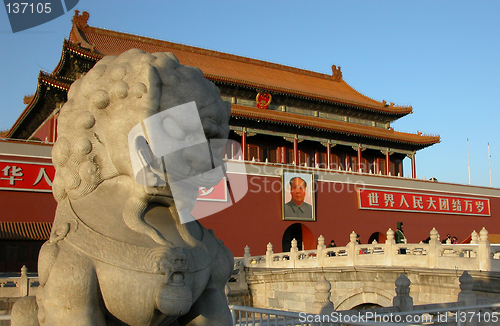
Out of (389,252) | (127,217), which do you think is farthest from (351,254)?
(127,217)

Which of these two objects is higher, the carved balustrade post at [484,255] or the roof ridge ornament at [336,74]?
the roof ridge ornament at [336,74]

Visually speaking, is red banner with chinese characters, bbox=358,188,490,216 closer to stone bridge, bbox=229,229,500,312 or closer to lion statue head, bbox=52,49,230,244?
stone bridge, bbox=229,229,500,312

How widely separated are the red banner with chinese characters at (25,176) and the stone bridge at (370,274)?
5833 mm

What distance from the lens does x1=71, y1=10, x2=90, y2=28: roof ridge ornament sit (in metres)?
19.2

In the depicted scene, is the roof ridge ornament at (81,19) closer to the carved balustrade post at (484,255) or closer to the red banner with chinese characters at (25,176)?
the red banner with chinese characters at (25,176)

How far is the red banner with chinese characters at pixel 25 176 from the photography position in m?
13.2

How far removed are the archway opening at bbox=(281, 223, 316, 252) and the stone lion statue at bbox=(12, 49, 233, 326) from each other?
15.8 metres

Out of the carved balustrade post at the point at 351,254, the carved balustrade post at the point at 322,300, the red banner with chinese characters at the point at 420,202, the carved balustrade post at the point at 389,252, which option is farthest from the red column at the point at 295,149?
the carved balustrade post at the point at 322,300

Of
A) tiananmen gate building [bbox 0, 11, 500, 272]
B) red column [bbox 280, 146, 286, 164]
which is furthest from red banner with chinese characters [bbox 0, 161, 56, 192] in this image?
red column [bbox 280, 146, 286, 164]

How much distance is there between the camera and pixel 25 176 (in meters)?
13.5

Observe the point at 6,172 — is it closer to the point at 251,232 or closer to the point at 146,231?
the point at 251,232

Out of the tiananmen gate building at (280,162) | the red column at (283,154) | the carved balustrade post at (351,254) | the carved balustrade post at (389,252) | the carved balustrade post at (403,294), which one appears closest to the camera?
the carved balustrade post at (403,294)

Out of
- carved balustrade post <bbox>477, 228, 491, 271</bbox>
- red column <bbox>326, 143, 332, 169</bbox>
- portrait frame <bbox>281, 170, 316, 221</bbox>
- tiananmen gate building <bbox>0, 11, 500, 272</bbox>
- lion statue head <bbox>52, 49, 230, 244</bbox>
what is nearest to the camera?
lion statue head <bbox>52, 49, 230, 244</bbox>

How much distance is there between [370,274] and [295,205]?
23.2 ft
